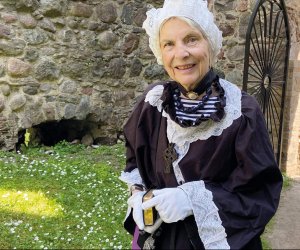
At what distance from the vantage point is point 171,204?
1.36 m

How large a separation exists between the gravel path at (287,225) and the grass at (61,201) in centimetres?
100

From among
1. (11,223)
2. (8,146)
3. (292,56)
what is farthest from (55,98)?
(292,56)

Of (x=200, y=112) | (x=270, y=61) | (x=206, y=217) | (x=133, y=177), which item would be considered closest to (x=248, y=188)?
(x=206, y=217)

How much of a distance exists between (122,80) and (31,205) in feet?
8.11

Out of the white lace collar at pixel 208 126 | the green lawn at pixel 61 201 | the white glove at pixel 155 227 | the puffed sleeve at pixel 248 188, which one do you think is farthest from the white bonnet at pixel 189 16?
the green lawn at pixel 61 201

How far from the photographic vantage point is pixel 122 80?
17.2 feet

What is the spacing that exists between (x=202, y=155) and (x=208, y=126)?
4.1 inches

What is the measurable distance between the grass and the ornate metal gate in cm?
169

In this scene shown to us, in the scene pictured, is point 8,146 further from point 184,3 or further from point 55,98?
point 184,3

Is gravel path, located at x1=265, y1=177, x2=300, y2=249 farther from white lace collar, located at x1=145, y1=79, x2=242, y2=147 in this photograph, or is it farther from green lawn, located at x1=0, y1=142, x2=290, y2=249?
white lace collar, located at x1=145, y1=79, x2=242, y2=147

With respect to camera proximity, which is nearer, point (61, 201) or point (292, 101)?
point (61, 201)

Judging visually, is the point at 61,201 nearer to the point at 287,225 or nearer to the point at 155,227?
the point at 287,225

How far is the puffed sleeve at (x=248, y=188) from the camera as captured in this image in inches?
53.6

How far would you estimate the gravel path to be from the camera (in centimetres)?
275
